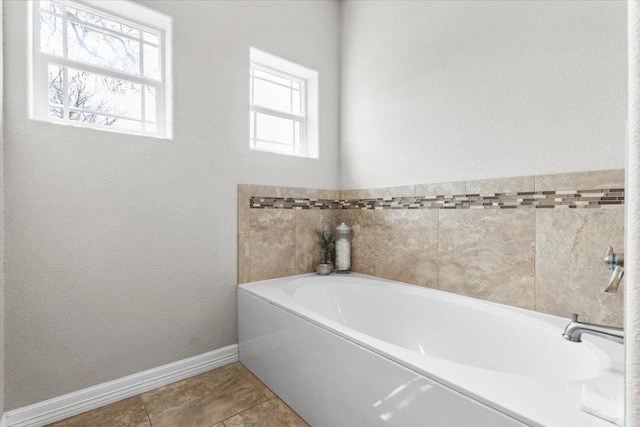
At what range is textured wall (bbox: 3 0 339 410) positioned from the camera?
1444 mm

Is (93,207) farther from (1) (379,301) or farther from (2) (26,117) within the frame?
(1) (379,301)

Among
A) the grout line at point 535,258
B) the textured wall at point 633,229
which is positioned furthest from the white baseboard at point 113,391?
the textured wall at point 633,229

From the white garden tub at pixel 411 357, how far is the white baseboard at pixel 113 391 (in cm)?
22

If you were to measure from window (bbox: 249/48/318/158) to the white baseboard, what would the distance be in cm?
151

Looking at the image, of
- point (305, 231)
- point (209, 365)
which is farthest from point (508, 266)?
point (209, 365)

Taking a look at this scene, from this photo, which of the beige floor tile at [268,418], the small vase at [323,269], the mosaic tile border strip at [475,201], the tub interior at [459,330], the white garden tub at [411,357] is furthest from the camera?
the small vase at [323,269]

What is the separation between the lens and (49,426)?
4.83 ft

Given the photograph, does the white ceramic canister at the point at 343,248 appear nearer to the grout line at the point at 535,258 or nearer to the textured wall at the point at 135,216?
the textured wall at the point at 135,216

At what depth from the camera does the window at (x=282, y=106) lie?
2416 mm

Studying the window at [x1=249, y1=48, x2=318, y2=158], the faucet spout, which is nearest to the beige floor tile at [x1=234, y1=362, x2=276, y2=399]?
the faucet spout

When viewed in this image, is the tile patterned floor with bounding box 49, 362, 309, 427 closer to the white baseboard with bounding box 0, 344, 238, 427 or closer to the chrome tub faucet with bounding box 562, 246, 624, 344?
the white baseboard with bounding box 0, 344, 238, 427

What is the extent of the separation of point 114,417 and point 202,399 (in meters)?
0.41

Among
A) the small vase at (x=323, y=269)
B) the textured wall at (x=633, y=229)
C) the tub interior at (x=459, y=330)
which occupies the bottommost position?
the tub interior at (x=459, y=330)

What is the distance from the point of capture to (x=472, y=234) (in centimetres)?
180
